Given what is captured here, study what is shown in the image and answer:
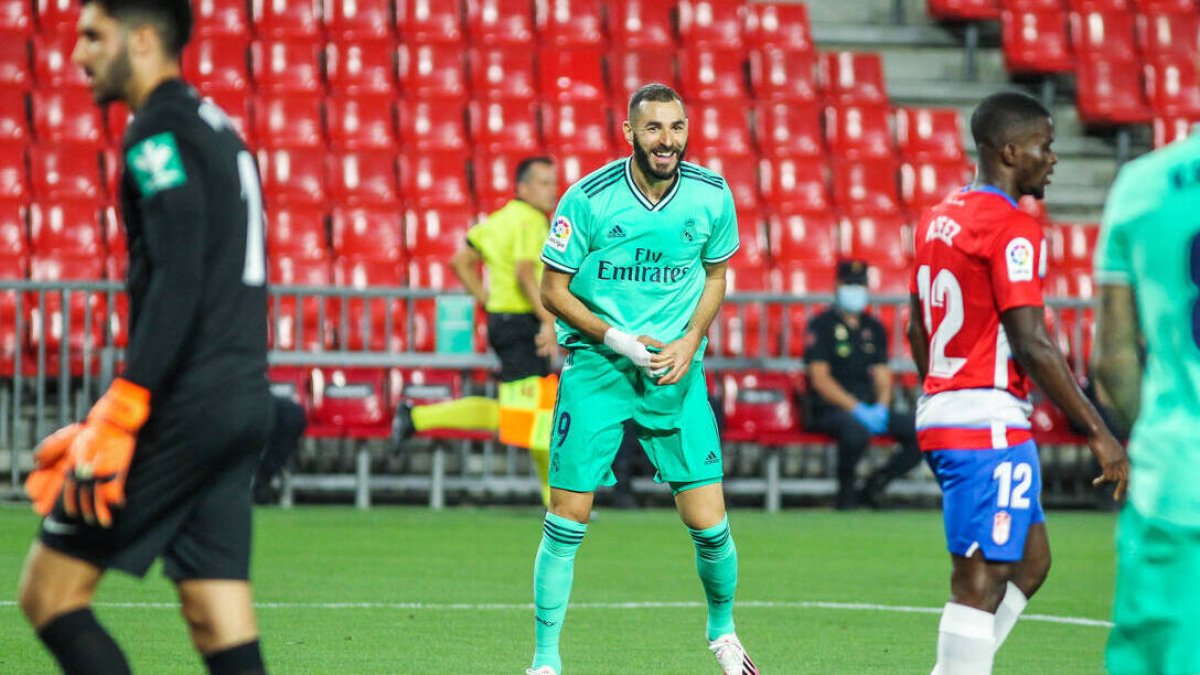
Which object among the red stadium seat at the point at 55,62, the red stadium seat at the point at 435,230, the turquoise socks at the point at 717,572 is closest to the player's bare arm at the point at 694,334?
the turquoise socks at the point at 717,572

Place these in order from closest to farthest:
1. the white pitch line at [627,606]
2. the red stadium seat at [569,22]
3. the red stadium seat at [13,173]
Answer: the white pitch line at [627,606] → the red stadium seat at [13,173] → the red stadium seat at [569,22]

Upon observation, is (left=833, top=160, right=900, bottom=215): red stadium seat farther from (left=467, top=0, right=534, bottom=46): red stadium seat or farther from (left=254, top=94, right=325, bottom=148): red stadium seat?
(left=254, top=94, right=325, bottom=148): red stadium seat

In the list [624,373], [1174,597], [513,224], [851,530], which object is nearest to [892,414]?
[851,530]

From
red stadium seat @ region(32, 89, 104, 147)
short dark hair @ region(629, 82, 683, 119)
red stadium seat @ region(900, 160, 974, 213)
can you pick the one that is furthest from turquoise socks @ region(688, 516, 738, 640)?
red stadium seat @ region(32, 89, 104, 147)

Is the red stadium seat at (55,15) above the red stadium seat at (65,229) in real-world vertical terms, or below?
above

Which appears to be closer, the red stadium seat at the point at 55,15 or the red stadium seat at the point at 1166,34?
the red stadium seat at the point at 55,15

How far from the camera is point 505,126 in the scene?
680 inches

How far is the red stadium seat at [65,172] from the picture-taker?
16.1 metres

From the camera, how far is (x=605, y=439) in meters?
7.02

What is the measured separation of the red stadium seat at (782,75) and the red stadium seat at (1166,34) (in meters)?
3.71

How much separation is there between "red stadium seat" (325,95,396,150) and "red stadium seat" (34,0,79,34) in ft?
8.69

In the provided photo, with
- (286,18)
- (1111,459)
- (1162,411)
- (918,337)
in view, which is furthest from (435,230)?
(1162,411)

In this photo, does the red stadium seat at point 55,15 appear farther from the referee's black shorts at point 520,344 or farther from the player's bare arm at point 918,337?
the player's bare arm at point 918,337

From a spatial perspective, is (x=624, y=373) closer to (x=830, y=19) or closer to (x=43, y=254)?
(x=43, y=254)
